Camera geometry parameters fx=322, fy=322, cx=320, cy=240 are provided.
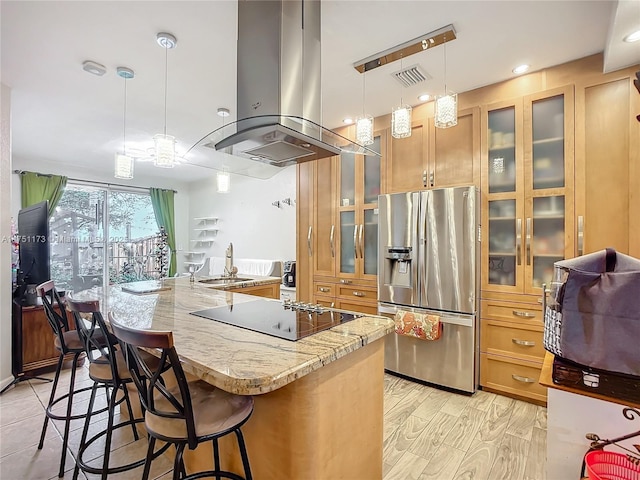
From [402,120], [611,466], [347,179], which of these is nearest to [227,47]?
[402,120]

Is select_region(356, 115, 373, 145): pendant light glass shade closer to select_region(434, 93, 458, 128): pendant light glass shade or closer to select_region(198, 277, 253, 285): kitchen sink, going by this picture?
select_region(434, 93, 458, 128): pendant light glass shade

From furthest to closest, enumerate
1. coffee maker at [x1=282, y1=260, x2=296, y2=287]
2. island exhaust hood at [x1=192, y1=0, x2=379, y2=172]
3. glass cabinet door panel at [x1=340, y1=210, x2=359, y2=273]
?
1. coffee maker at [x1=282, y1=260, x2=296, y2=287]
2. glass cabinet door panel at [x1=340, y1=210, x2=359, y2=273]
3. island exhaust hood at [x1=192, y1=0, x2=379, y2=172]

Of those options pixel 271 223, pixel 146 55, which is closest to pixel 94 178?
pixel 271 223

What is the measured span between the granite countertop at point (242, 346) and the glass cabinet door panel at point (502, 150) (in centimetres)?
187

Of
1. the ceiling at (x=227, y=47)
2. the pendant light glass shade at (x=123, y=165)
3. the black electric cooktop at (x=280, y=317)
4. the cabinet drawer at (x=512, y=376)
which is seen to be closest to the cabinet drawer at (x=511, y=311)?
the cabinet drawer at (x=512, y=376)

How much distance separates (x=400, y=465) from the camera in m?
1.88

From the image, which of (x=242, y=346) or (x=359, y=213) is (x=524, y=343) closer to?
(x=359, y=213)

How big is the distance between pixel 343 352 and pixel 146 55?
2553 mm

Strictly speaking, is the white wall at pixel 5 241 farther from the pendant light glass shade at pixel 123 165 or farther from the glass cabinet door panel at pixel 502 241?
the glass cabinet door panel at pixel 502 241

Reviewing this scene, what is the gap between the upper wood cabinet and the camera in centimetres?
286

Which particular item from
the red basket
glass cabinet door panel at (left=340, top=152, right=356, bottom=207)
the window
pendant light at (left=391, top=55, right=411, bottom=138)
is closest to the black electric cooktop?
the red basket

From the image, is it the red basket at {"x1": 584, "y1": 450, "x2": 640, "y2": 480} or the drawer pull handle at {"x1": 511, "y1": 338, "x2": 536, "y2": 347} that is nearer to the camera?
the red basket at {"x1": 584, "y1": 450, "x2": 640, "y2": 480}

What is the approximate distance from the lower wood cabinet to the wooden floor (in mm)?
120

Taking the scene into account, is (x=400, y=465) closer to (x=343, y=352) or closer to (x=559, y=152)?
(x=343, y=352)
